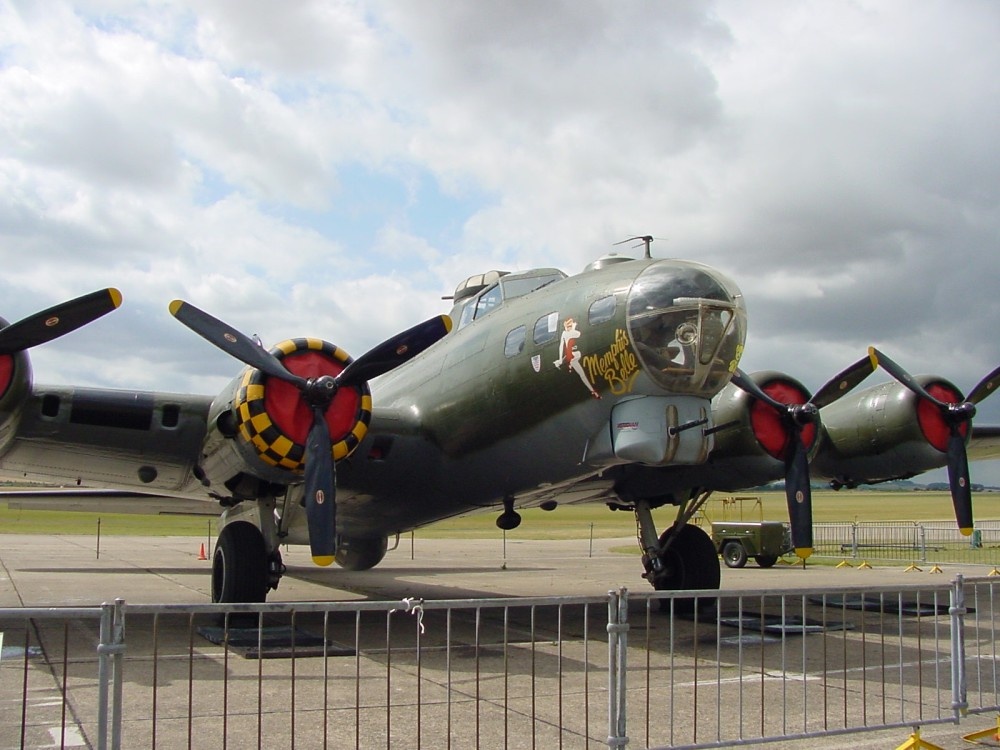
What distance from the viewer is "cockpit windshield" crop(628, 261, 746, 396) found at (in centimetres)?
894

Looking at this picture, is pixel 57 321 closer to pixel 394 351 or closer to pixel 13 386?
pixel 13 386

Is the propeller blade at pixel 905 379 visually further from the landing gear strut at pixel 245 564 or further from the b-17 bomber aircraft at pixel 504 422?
the landing gear strut at pixel 245 564

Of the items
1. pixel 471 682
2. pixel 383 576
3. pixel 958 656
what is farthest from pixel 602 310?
pixel 383 576

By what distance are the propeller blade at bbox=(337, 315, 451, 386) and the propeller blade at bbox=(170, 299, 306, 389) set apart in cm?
55

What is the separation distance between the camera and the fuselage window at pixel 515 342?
1047 cm

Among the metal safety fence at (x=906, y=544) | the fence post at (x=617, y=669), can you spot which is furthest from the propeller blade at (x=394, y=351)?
the metal safety fence at (x=906, y=544)

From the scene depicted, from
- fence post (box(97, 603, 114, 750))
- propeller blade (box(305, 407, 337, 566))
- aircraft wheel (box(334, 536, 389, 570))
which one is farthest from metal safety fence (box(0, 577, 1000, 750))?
aircraft wheel (box(334, 536, 389, 570))

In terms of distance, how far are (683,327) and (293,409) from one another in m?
4.00

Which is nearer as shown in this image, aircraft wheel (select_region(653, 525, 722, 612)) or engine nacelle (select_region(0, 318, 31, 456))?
engine nacelle (select_region(0, 318, 31, 456))

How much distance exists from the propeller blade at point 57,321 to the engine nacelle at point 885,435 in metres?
10.0

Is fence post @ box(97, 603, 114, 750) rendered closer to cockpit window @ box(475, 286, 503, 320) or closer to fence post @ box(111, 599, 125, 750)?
fence post @ box(111, 599, 125, 750)

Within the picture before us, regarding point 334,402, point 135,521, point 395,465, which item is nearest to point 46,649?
point 334,402

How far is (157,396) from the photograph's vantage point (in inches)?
423

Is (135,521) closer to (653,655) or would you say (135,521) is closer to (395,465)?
(395,465)
